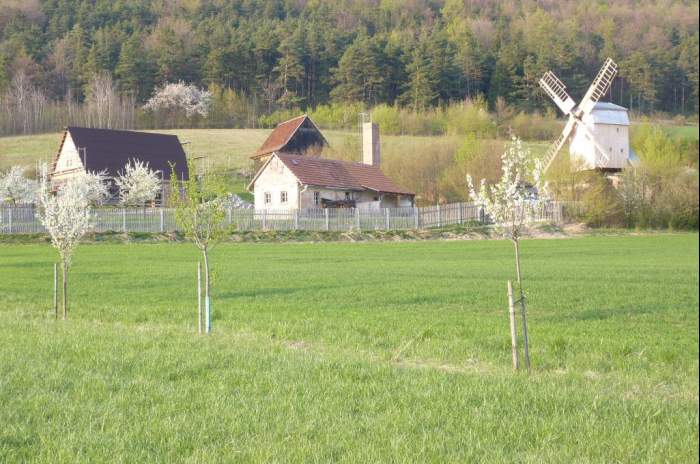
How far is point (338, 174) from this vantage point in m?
54.5

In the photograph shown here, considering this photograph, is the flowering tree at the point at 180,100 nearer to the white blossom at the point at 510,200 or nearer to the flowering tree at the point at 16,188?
the flowering tree at the point at 16,188

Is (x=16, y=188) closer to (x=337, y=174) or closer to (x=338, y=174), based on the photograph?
(x=337, y=174)

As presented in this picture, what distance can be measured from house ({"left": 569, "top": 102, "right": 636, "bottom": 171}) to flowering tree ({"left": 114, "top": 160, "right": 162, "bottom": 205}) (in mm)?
39032

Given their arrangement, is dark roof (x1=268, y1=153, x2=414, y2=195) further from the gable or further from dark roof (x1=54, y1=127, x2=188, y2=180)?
the gable

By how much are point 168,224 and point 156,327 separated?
98.4 feet

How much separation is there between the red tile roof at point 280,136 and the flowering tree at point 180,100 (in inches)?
444

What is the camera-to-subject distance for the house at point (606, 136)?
59094 mm

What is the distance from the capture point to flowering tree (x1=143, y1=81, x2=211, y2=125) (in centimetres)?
7381

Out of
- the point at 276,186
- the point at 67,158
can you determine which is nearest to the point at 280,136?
the point at 276,186

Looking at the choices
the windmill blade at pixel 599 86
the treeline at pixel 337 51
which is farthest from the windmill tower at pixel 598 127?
the treeline at pixel 337 51

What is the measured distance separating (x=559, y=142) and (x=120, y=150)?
139 ft

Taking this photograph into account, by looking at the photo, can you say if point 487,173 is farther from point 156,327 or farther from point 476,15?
point 156,327

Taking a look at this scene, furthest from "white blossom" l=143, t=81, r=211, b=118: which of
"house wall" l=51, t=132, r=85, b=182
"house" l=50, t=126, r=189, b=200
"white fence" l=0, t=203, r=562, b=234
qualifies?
"white fence" l=0, t=203, r=562, b=234

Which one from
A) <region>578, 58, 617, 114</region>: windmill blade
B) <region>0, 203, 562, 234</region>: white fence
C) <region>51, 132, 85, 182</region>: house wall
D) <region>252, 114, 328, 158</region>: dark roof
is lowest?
<region>0, 203, 562, 234</region>: white fence
